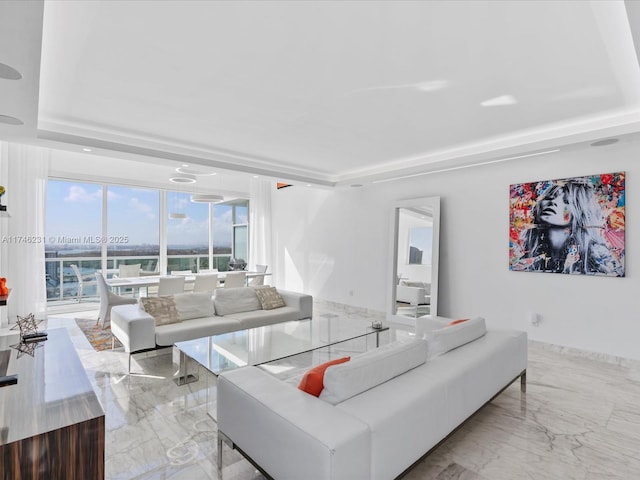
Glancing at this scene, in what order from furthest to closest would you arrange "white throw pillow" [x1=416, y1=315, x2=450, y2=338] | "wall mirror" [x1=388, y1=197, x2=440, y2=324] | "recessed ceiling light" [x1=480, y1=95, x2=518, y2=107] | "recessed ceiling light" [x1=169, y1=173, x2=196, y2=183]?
1. "recessed ceiling light" [x1=169, y1=173, x2=196, y2=183]
2. "wall mirror" [x1=388, y1=197, x2=440, y2=324]
3. "white throw pillow" [x1=416, y1=315, x2=450, y2=338]
4. "recessed ceiling light" [x1=480, y1=95, x2=518, y2=107]

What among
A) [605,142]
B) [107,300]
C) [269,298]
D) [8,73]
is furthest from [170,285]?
[605,142]

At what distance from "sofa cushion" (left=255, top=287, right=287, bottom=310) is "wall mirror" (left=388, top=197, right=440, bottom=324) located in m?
2.01

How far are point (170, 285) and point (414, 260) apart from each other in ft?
12.3

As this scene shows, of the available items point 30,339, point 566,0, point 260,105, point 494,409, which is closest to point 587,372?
point 494,409

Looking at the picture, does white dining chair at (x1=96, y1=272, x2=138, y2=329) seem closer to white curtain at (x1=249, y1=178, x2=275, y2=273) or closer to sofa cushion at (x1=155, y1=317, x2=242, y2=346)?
sofa cushion at (x1=155, y1=317, x2=242, y2=346)

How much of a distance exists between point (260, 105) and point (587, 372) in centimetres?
422

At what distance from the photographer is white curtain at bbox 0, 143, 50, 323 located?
5.45 m

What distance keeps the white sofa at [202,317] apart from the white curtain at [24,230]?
9.35 feet

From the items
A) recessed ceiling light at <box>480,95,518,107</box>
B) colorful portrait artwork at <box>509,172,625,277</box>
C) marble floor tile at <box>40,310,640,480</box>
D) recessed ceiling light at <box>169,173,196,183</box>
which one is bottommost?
marble floor tile at <box>40,310,640,480</box>

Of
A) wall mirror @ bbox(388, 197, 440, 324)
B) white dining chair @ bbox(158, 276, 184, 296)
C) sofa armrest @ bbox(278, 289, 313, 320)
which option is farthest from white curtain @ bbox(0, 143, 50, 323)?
wall mirror @ bbox(388, 197, 440, 324)

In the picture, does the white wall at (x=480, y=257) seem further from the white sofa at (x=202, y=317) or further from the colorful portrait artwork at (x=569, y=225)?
the white sofa at (x=202, y=317)

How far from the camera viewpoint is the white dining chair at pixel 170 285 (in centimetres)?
514

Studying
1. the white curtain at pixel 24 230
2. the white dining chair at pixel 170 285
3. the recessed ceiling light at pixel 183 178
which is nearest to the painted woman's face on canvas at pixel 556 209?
the white dining chair at pixel 170 285

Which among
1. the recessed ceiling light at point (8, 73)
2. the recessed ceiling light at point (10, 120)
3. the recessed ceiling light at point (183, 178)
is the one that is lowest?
the recessed ceiling light at point (8, 73)
